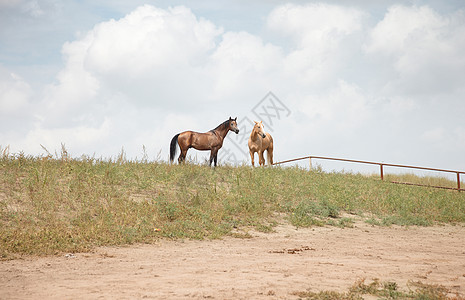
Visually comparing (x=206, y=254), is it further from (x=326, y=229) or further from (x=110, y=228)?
(x=326, y=229)

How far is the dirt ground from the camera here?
6.22m

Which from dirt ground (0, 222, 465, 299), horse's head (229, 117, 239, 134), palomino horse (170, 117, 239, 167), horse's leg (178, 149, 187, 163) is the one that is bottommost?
dirt ground (0, 222, 465, 299)

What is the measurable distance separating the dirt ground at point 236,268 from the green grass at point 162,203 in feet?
2.55

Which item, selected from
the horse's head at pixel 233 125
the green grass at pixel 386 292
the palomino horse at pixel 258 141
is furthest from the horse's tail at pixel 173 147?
the green grass at pixel 386 292

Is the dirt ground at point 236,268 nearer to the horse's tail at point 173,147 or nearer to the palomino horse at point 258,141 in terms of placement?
the horse's tail at point 173,147

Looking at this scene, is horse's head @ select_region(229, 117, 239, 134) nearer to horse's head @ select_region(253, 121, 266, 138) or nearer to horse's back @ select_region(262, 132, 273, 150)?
horse's head @ select_region(253, 121, 266, 138)

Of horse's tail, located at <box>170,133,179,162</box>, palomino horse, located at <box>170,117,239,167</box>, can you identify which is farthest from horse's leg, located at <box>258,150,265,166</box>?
horse's tail, located at <box>170,133,179,162</box>

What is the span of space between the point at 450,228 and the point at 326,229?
16.8 feet

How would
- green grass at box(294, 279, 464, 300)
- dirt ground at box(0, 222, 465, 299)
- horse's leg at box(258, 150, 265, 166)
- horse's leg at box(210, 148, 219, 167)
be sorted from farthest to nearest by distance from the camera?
1. horse's leg at box(258, 150, 265, 166)
2. horse's leg at box(210, 148, 219, 167)
3. dirt ground at box(0, 222, 465, 299)
4. green grass at box(294, 279, 464, 300)

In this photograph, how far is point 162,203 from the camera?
12.5 metres

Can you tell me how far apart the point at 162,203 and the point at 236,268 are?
5.26m

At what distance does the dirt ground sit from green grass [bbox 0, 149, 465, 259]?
30.6 inches

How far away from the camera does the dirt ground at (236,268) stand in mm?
6219

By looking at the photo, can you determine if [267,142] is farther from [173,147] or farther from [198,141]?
[173,147]
